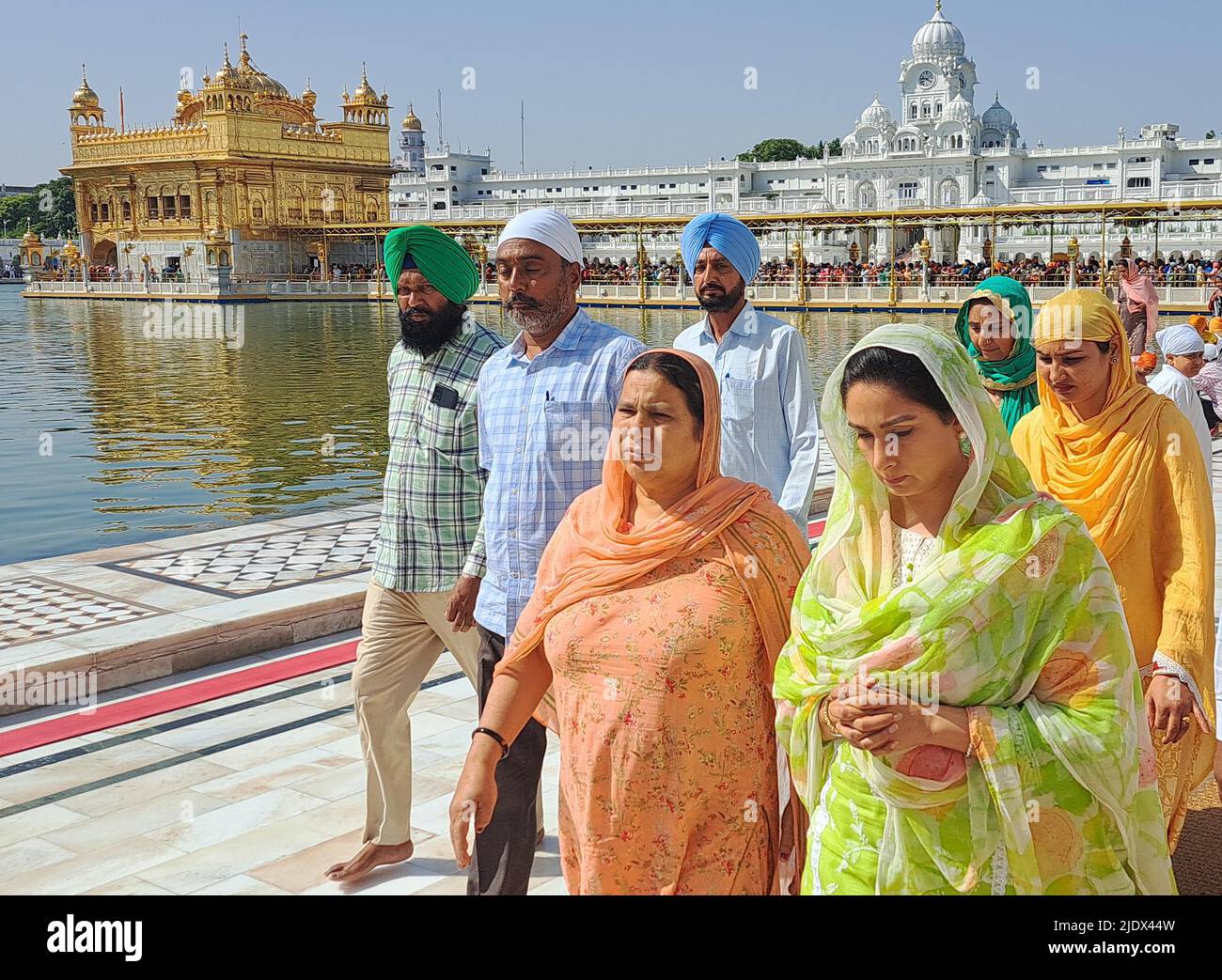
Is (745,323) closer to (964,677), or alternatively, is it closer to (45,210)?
(964,677)

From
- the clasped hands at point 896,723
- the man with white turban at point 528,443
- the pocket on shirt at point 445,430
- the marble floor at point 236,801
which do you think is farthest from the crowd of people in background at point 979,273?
the clasped hands at point 896,723

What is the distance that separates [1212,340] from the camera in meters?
8.04

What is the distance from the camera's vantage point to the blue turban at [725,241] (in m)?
3.53

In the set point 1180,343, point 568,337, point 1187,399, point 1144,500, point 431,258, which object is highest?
point 431,258

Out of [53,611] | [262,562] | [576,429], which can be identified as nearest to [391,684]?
[576,429]

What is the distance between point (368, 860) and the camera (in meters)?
2.87

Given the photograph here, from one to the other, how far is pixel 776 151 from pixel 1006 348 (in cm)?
7540

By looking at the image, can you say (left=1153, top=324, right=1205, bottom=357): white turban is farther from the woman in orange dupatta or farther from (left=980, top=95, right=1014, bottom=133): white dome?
(left=980, top=95, right=1014, bottom=133): white dome

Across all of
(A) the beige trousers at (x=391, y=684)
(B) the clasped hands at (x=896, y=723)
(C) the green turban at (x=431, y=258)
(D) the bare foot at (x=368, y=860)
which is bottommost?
(D) the bare foot at (x=368, y=860)

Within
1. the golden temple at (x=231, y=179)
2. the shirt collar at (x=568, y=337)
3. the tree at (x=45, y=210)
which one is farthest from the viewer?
the tree at (x=45, y=210)

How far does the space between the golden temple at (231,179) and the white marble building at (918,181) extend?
5893mm

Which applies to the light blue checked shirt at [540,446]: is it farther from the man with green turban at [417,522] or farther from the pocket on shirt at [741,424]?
the pocket on shirt at [741,424]

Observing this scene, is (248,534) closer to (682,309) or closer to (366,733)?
(366,733)
